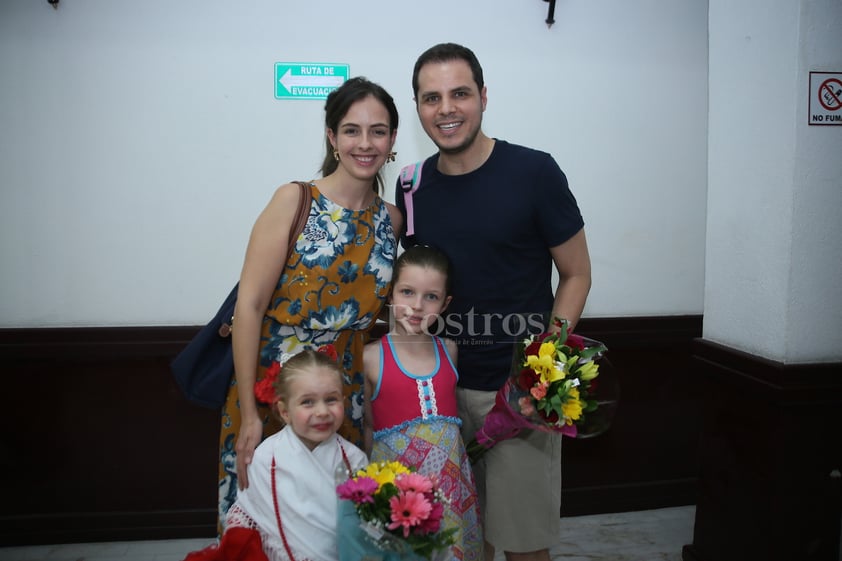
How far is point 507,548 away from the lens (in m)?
1.73

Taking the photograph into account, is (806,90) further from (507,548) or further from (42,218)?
(42,218)

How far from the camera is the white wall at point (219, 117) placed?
104 inches

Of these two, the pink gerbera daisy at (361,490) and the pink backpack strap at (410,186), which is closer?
the pink gerbera daisy at (361,490)

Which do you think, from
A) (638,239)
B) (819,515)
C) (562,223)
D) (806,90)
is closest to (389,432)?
(562,223)

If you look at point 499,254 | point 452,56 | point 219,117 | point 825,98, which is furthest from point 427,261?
point 219,117

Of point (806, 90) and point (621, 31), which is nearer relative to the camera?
point (806, 90)

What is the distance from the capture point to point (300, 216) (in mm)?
1611

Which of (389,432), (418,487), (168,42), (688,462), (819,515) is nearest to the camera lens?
(418,487)

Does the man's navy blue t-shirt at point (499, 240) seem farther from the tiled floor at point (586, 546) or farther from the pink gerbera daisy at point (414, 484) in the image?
the tiled floor at point (586, 546)

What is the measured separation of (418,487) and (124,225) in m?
2.17

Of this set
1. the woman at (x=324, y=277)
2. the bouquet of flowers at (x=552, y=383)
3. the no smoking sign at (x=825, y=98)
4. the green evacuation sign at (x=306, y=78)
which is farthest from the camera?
the green evacuation sign at (x=306, y=78)

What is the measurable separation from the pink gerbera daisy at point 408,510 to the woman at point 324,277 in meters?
0.54

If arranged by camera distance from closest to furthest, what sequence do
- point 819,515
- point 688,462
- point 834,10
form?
point 834,10 → point 819,515 → point 688,462

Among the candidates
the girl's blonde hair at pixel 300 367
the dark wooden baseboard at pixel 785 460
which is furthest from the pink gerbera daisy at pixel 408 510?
the dark wooden baseboard at pixel 785 460
